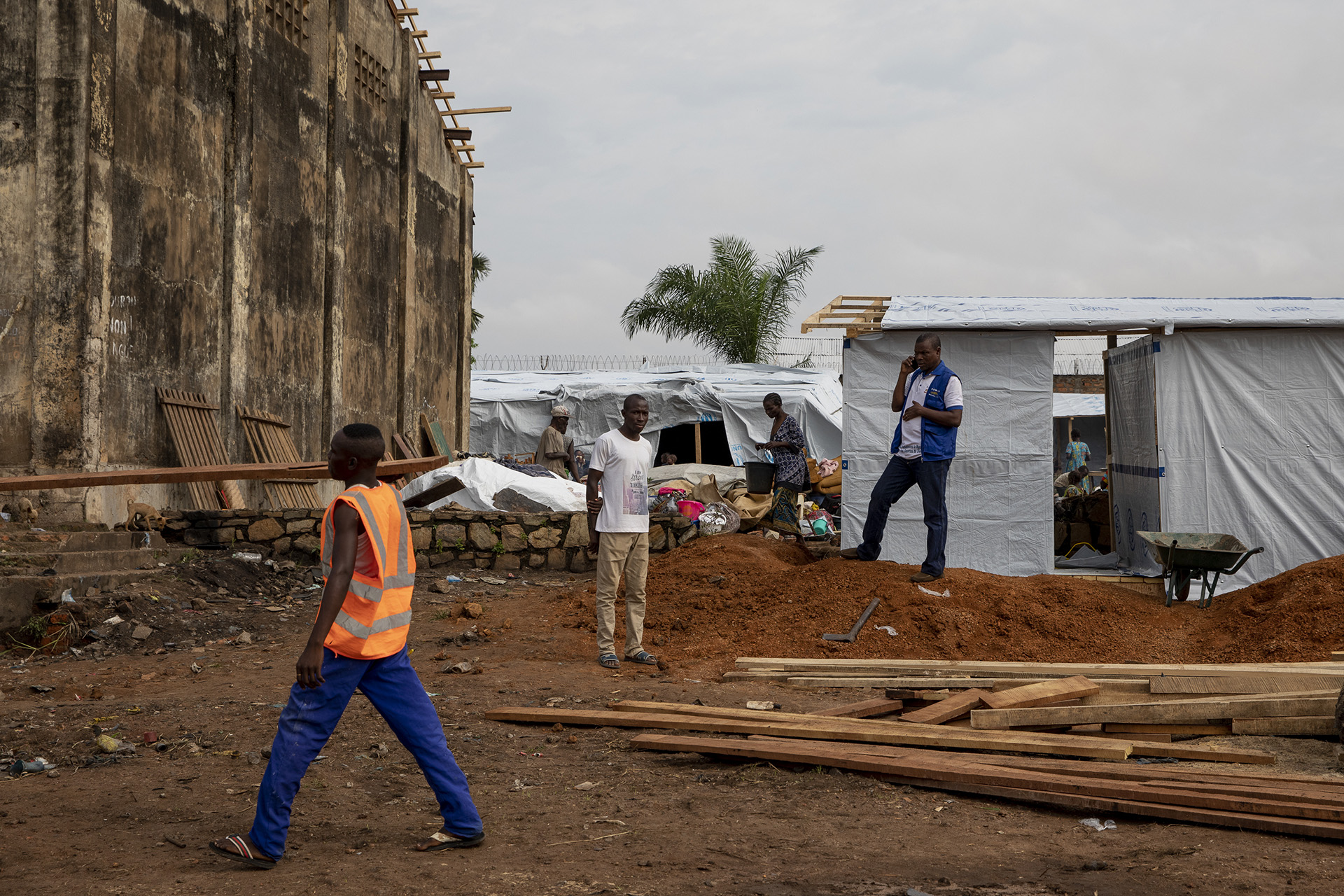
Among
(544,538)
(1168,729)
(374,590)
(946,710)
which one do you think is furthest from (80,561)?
(1168,729)

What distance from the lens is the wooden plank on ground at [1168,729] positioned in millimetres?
5527

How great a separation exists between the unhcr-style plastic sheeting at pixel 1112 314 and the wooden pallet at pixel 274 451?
6.96 metres

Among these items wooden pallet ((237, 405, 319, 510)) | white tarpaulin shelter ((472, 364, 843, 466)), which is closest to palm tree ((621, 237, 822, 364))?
white tarpaulin shelter ((472, 364, 843, 466))

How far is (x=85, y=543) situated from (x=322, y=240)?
6165mm

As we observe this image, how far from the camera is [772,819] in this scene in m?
4.32

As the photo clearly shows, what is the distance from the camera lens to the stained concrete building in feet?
31.6

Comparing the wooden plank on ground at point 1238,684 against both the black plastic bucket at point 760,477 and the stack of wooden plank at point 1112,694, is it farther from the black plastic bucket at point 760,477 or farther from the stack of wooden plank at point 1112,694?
the black plastic bucket at point 760,477

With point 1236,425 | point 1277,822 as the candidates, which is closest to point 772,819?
point 1277,822

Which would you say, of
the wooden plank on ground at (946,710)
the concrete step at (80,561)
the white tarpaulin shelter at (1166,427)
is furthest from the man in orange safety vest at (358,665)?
the white tarpaulin shelter at (1166,427)

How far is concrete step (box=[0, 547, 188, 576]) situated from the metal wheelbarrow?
28.3 feet

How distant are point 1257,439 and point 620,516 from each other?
6.40 meters

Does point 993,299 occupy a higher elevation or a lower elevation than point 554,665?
higher

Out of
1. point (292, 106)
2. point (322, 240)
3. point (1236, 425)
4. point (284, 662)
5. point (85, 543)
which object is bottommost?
point (284, 662)

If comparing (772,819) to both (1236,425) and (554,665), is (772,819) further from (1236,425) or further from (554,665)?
(1236,425)
